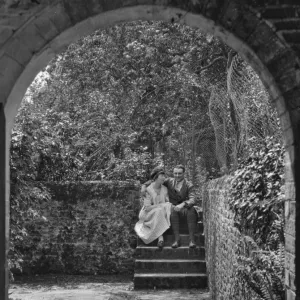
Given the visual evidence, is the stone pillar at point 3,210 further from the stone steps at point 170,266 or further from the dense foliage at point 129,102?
the stone steps at point 170,266

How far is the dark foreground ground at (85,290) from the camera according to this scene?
10.4 m

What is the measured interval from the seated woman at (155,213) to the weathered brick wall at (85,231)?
3.89ft

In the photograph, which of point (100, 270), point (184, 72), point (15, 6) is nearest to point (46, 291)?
point (100, 270)

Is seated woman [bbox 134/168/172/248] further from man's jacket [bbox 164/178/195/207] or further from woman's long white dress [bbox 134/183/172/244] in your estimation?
man's jacket [bbox 164/178/195/207]

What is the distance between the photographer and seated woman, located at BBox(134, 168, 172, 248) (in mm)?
12203

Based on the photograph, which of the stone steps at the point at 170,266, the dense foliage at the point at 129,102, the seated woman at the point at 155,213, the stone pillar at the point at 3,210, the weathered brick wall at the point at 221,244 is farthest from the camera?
the dense foliage at the point at 129,102

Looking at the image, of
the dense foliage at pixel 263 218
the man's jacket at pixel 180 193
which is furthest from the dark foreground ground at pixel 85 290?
the dense foliage at pixel 263 218

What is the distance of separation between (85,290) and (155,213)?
2.26 meters

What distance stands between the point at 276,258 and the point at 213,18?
2.28 meters

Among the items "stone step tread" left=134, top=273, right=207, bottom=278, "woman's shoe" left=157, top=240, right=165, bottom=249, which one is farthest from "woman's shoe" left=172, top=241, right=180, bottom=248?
"stone step tread" left=134, top=273, right=207, bottom=278

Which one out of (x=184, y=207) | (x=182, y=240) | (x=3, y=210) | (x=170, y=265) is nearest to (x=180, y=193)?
(x=184, y=207)

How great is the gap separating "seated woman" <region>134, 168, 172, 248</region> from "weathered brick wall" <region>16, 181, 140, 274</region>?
1186 mm

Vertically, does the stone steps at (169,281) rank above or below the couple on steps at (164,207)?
below

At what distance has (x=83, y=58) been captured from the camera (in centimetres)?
1589
